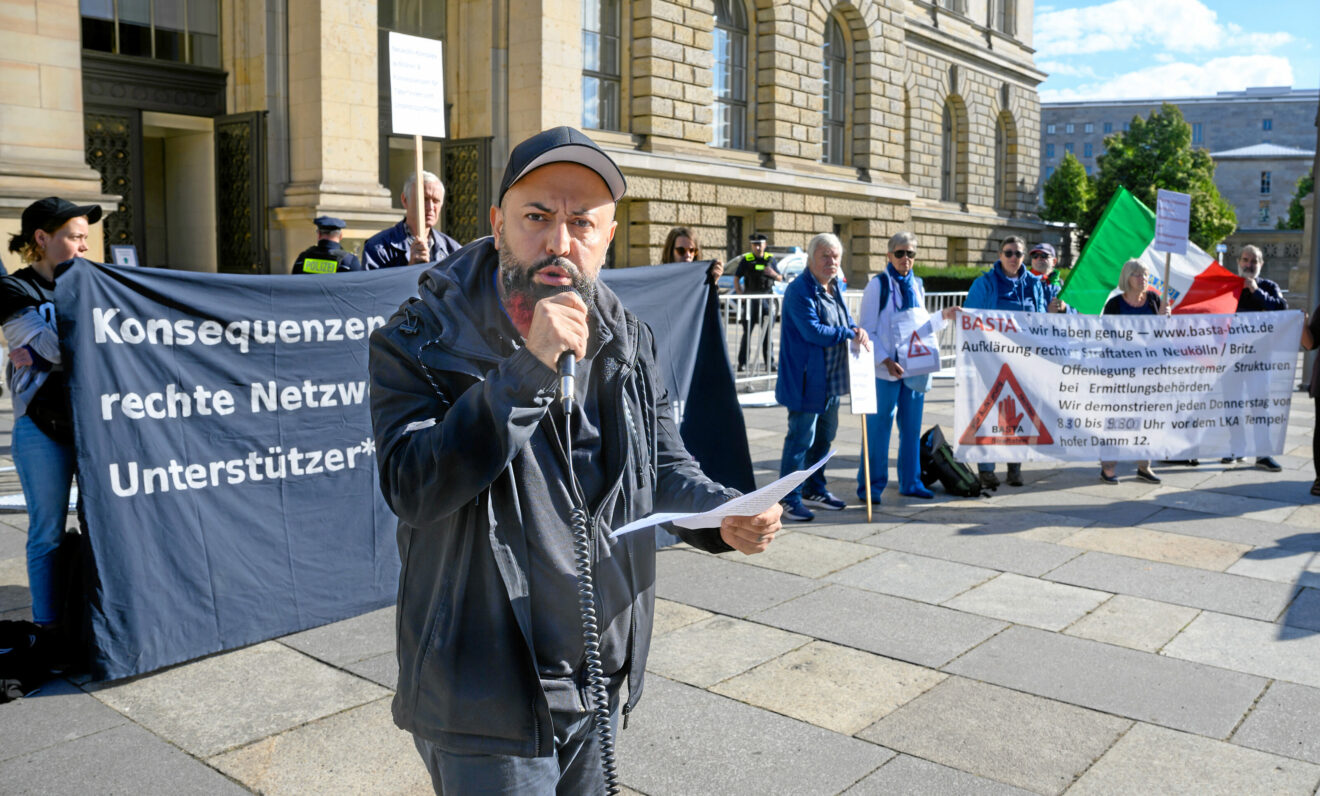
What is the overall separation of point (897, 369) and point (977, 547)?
5.50 ft

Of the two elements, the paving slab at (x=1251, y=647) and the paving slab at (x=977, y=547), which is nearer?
the paving slab at (x=1251, y=647)

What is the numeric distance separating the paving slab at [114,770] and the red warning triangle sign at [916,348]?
221 inches

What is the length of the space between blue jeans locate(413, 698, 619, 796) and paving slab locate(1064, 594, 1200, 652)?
363 centimetres

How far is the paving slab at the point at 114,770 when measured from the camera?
3.38 meters

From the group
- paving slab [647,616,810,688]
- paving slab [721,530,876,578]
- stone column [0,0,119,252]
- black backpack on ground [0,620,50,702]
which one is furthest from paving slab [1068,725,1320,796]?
stone column [0,0,119,252]

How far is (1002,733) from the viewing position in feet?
12.7

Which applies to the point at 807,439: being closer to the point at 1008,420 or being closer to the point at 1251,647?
the point at 1008,420

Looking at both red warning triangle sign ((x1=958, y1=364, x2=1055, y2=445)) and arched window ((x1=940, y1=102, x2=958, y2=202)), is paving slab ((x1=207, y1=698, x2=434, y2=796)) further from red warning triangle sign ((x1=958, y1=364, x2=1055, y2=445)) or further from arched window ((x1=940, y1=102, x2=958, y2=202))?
arched window ((x1=940, y1=102, x2=958, y2=202))

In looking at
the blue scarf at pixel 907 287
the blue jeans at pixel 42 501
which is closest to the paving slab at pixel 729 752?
the blue jeans at pixel 42 501

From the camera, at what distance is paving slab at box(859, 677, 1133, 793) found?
359 centimetres

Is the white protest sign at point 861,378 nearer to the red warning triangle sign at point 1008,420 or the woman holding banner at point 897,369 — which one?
the woman holding banner at point 897,369

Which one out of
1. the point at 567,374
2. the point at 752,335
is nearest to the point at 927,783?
the point at 567,374

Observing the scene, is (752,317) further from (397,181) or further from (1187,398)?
(397,181)

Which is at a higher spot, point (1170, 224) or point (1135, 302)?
point (1170, 224)
